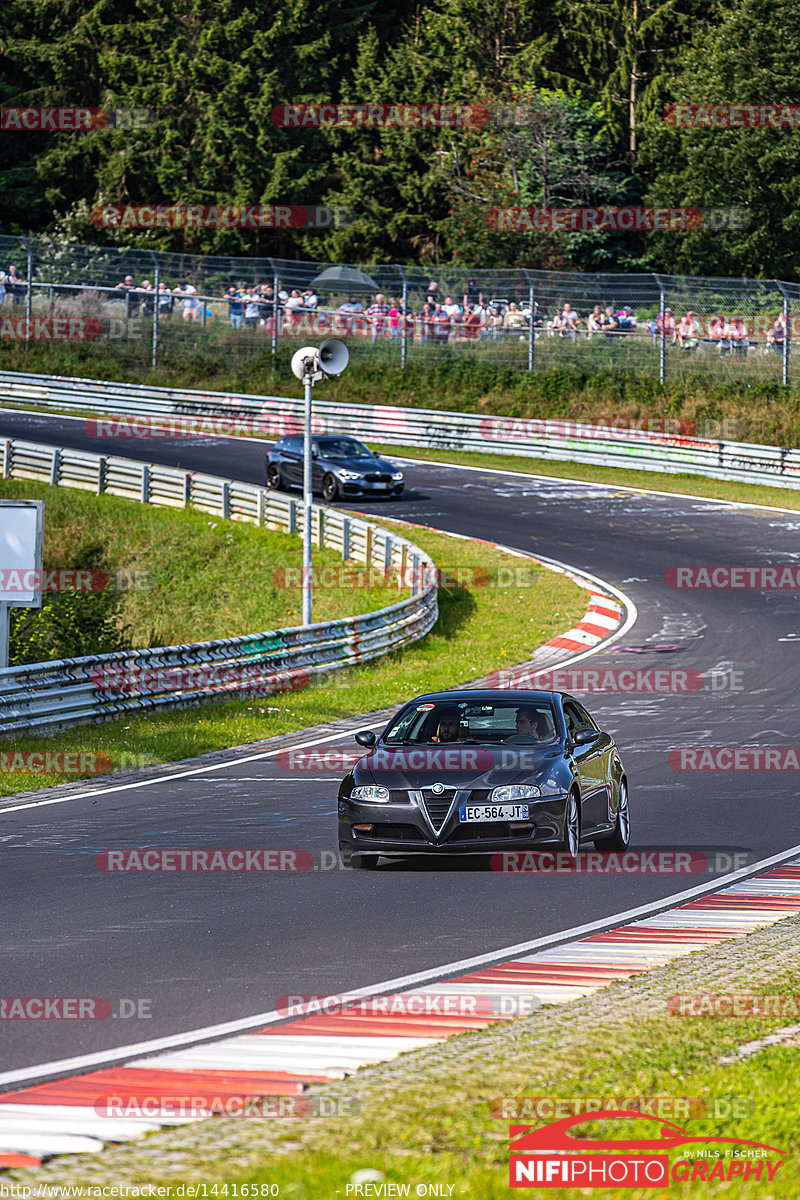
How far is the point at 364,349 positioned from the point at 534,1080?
144 feet

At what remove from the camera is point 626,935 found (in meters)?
8.98

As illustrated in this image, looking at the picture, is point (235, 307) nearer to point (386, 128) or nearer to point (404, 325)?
point (404, 325)

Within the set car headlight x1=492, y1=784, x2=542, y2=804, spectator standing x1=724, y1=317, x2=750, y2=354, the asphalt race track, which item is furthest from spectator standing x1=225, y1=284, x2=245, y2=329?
car headlight x1=492, y1=784, x2=542, y2=804

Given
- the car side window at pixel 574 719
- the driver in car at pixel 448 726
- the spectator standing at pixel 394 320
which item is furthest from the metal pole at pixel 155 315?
the driver in car at pixel 448 726

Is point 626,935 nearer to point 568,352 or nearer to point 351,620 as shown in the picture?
point 351,620

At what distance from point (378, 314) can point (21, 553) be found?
29.8 metres

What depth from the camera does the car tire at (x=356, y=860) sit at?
11.4 meters

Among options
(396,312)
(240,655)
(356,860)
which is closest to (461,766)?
(356,860)

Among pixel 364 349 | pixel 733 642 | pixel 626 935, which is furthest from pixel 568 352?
pixel 626 935

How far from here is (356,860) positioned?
11.5 m

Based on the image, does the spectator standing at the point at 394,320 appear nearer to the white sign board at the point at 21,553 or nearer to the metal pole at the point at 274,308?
the metal pole at the point at 274,308

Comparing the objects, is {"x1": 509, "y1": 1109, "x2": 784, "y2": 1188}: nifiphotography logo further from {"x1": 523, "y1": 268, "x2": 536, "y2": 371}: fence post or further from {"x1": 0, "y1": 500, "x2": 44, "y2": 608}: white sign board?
{"x1": 523, "y1": 268, "x2": 536, "y2": 371}: fence post

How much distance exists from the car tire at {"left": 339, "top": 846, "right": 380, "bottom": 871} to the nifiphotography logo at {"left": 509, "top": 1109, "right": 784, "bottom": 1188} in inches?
249

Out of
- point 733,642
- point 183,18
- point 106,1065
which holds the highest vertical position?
point 183,18
